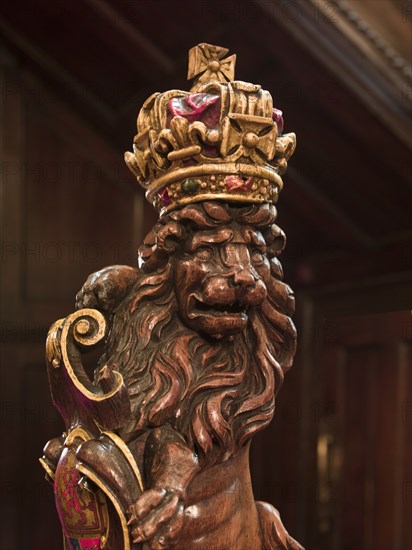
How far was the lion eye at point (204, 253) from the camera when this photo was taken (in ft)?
3.63

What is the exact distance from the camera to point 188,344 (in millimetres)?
1132

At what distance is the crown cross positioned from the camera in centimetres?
121

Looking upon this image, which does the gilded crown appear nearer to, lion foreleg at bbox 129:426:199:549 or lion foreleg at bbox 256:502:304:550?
lion foreleg at bbox 129:426:199:549

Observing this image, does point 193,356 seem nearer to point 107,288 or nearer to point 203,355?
point 203,355

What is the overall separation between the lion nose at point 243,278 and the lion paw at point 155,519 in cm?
30

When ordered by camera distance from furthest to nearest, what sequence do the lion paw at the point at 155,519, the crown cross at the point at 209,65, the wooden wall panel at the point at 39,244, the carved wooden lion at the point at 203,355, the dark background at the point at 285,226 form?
the wooden wall panel at the point at 39,244, the dark background at the point at 285,226, the crown cross at the point at 209,65, the carved wooden lion at the point at 203,355, the lion paw at the point at 155,519

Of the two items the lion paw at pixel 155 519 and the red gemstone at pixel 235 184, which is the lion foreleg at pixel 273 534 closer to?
the lion paw at pixel 155 519

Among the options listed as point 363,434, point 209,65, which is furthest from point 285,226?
point 209,65

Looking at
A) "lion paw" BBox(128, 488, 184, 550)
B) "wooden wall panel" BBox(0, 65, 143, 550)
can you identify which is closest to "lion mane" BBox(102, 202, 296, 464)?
"lion paw" BBox(128, 488, 184, 550)

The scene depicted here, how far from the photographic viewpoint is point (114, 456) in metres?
1.04

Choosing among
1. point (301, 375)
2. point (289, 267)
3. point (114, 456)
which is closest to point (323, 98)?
point (289, 267)

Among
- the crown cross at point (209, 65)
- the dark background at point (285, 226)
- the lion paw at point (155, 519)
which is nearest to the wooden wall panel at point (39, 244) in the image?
the dark background at point (285, 226)

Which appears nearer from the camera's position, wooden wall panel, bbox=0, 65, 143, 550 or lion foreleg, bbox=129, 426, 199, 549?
lion foreleg, bbox=129, 426, 199, 549

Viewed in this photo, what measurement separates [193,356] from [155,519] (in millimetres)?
252
